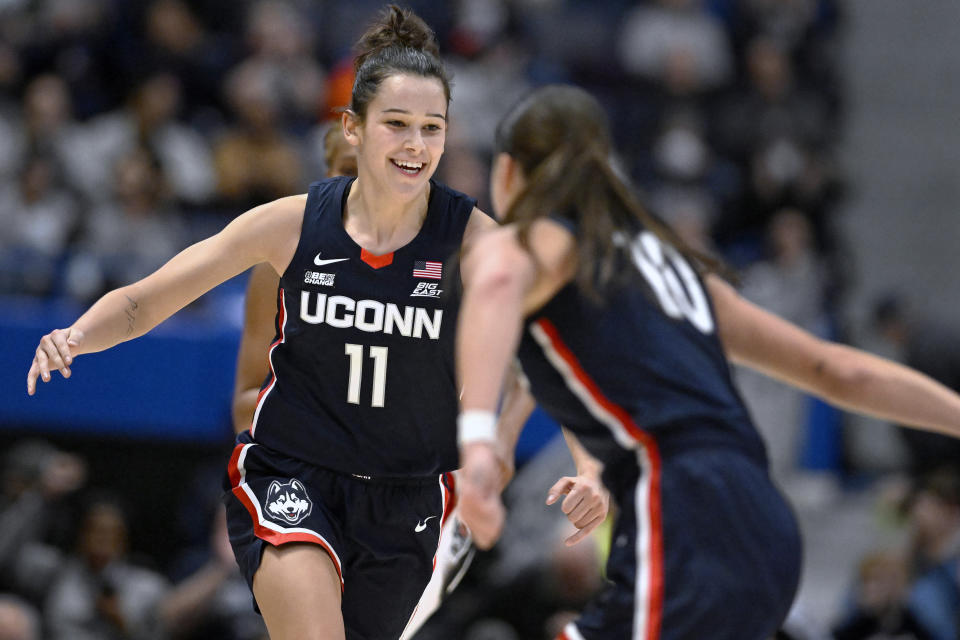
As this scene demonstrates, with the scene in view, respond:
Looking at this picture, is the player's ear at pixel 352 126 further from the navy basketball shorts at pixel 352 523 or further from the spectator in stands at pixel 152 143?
the spectator in stands at pixel 152 143

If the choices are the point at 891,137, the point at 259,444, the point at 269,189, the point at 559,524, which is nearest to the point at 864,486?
the point at 559,524

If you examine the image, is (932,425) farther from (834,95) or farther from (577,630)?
(834,95)

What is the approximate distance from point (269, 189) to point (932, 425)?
7.49m

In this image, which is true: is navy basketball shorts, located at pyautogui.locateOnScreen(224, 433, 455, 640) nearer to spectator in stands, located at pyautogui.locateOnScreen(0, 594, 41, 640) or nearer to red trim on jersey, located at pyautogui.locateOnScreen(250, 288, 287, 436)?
red trim on jersey, located at pyautogui.locateOnScreen(250, 288, 287, 436)

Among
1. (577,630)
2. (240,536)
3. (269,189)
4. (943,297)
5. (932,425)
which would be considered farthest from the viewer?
(943,297)

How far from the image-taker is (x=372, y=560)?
14.5ft

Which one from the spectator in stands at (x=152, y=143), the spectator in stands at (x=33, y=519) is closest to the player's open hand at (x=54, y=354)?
the spectator in stands at (x=33, y=519)

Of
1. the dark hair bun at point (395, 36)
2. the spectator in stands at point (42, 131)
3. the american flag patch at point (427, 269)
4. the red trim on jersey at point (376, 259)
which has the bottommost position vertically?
the spectator in stands at point (42, 131)

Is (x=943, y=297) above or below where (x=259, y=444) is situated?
below

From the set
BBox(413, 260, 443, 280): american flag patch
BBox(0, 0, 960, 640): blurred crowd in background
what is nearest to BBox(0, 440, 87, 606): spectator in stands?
BBox(0, 0, 960, 640): blurred crowd in background

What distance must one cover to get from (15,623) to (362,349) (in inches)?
186

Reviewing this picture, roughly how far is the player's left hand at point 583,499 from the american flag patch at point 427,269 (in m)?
0.77

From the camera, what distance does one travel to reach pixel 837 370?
3.45 m

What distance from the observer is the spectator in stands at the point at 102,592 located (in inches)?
327
